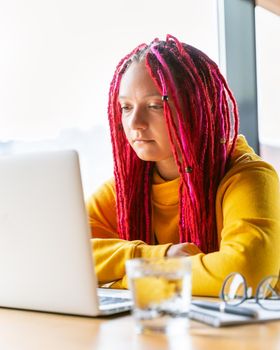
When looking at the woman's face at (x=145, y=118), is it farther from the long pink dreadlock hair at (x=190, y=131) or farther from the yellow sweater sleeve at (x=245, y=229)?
the yellow sweater sleeve at (x=245, y=229)

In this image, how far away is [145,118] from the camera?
1791 millimetres

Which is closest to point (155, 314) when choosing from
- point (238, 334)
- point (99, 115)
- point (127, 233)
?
point (238, 334)

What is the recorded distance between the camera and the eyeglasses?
4.02 ft

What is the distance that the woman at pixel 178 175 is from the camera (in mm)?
1646

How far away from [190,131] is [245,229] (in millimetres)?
322

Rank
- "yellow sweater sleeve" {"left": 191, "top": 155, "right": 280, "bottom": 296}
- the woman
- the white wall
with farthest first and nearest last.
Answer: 1. the white wall
2. the woman
3. "yellow sweater sleeve" {"left": 191, "top": 155, "right": 280, "bottom": 296}

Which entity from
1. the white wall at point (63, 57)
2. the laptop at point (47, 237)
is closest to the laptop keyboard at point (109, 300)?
the laptop at point (47, 237)

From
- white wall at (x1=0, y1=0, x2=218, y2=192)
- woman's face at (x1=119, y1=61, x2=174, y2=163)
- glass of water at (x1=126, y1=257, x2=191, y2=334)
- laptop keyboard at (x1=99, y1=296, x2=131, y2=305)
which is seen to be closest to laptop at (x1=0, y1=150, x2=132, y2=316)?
laptop keyboard at (x1=99, y1=296, x2=131, y2=305)

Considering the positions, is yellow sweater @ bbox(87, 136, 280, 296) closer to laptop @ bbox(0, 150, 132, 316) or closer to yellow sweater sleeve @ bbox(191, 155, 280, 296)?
yellow sweater sleeve @ bbox(191, 155, 280, 296)

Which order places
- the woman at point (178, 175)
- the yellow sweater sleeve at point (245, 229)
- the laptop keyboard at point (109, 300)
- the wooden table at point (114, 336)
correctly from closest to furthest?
1. the wooden table at point (114, 336)
2. the laptop keyboard at point (109, 300)
3. the yellow sweater sleeve at point (245, 229)
4. the woman at point (178, 175)

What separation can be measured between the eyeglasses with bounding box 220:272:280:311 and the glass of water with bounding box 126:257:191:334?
0.61ft

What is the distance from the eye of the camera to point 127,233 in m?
1.93

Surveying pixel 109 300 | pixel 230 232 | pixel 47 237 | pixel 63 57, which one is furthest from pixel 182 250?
pixel 63 57

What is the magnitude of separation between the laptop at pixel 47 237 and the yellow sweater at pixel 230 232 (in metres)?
0.32
